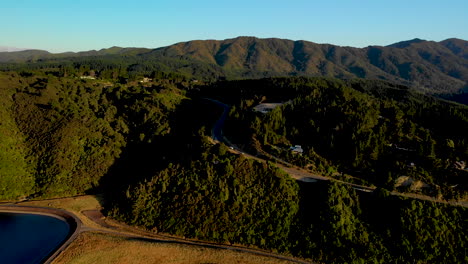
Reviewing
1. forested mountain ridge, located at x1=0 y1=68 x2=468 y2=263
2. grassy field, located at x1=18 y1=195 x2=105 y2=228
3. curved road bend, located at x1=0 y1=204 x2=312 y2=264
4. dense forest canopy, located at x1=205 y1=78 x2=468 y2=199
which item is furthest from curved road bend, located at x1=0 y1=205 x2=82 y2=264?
dense forest canopy, located at x1=205 y1=78 x2=468 y2=199

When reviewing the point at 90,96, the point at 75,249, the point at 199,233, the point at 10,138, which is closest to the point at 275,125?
the point at 199,233

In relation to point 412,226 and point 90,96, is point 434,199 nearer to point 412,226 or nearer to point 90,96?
point 412,226

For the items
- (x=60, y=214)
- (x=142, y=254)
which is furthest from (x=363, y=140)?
(x=60, y=214)

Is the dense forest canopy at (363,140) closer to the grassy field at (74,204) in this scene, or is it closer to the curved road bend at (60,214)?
the grassy field at (74,204)

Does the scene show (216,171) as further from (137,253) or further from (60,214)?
(60,214)

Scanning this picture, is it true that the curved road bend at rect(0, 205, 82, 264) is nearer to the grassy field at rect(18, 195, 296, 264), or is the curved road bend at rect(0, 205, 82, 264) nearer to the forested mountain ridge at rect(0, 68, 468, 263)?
the grassy field at rect(18, 195, 296, 264)

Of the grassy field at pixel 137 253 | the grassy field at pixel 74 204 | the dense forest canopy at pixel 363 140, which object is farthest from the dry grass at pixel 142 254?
the dense forest canopy at pixel 363 140
